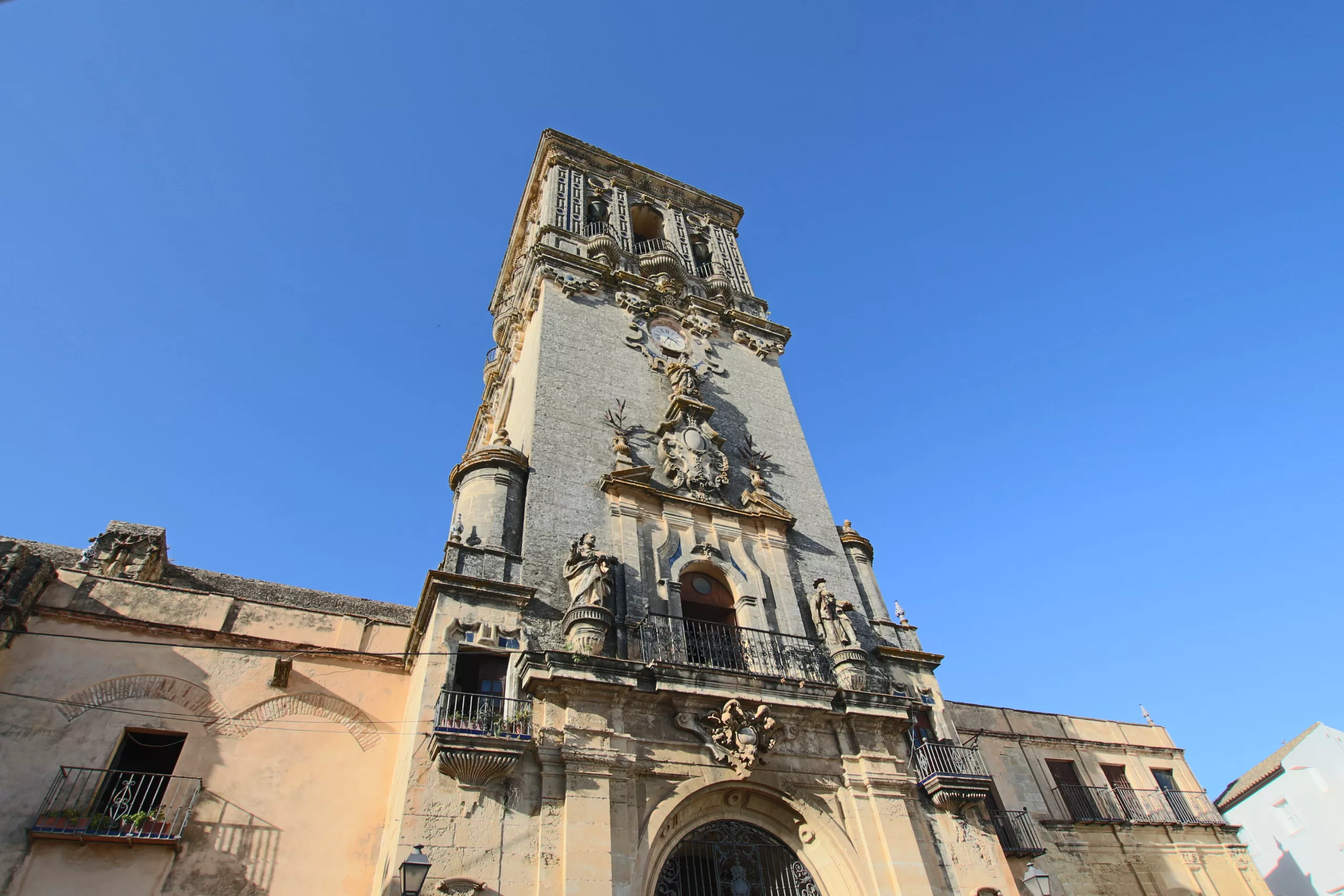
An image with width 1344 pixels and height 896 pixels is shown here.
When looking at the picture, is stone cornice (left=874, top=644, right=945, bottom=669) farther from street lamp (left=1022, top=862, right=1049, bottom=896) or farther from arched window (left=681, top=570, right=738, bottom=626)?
street lamp (left=1022, top=862, right=1049, bottom=896)

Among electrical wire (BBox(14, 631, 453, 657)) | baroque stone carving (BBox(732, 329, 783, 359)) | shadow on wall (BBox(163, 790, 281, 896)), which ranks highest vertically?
baroque stone carving (BBox(732, 329, 783, 359))

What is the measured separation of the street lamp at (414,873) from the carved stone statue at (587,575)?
14.1ft

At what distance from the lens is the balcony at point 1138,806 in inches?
703

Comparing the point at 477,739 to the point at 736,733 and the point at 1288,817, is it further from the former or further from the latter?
the point at 1288,817

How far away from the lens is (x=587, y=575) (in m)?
12.3

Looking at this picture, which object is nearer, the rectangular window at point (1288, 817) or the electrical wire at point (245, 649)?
the electrical wire at point (245, 649)

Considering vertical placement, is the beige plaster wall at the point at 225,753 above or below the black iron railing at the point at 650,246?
below

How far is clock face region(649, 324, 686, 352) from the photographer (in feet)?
65.5

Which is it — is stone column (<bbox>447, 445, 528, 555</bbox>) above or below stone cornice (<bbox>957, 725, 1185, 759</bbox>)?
above

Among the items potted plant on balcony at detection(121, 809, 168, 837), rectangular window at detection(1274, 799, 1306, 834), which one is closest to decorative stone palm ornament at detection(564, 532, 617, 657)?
potted plant on balcony at detection(121, 809, 168, 837)

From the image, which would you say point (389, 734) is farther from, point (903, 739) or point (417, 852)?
point (903, 739)

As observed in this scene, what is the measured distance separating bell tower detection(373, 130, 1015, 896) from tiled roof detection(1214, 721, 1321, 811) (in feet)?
77.1

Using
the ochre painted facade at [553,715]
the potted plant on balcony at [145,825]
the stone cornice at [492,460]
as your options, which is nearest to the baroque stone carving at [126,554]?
the ochre painted facade at [553,715]

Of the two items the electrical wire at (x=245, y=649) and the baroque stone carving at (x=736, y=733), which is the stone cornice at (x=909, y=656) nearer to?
the baroque stone carving at (x=736, y=733)
